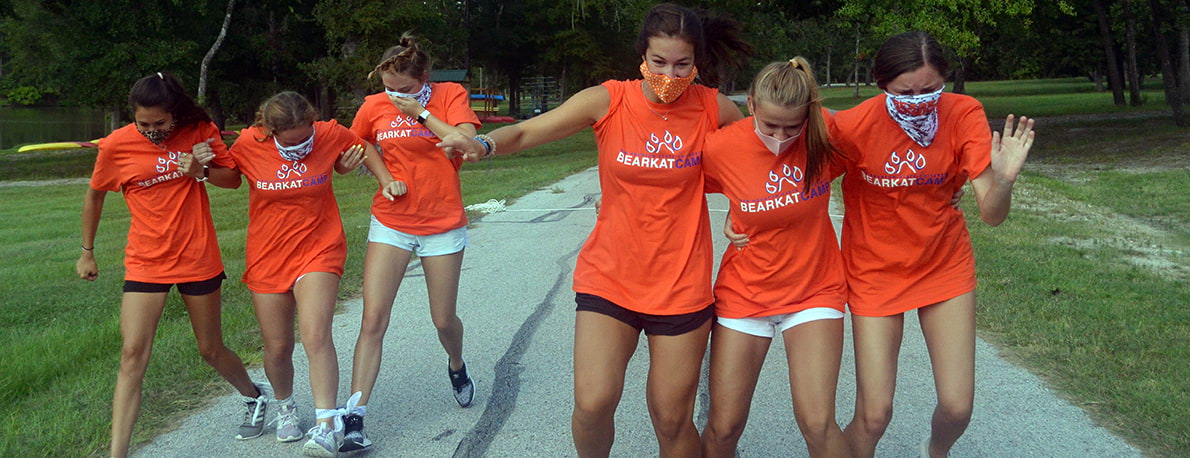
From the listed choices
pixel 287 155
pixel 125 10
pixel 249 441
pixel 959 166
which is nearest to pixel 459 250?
pixel 287 155

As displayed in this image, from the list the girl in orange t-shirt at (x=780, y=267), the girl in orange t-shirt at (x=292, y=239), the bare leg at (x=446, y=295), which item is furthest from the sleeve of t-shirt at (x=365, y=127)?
the girl in orange t-shirt at (x=780, y=267)

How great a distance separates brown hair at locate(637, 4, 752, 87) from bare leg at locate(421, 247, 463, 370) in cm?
190

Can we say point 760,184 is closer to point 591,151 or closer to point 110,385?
point 110,385

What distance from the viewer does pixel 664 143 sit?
3.90 m

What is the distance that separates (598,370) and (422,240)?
75.9 inches

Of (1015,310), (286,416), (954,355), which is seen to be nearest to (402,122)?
(286,416)

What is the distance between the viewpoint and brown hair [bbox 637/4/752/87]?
3.94 m

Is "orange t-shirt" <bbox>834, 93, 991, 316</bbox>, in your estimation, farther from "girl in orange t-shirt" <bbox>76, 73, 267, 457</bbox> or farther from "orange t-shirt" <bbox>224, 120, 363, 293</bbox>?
"girl in orange t-shirt" <bbox>76, 73, 267, 457</bbox>

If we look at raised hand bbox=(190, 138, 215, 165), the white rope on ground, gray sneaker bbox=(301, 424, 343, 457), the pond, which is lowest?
the pond

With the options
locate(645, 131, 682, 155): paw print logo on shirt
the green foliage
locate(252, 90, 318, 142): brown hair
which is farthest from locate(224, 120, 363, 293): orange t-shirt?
the green foliage

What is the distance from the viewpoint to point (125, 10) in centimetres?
3291

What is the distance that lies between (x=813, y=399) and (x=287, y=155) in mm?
2737

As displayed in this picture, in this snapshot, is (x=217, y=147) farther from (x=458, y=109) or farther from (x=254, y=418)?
(x=254, y=418)

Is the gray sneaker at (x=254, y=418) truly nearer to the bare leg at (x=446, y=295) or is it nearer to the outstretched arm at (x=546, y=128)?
the bare leg at (x=446, y=295)
